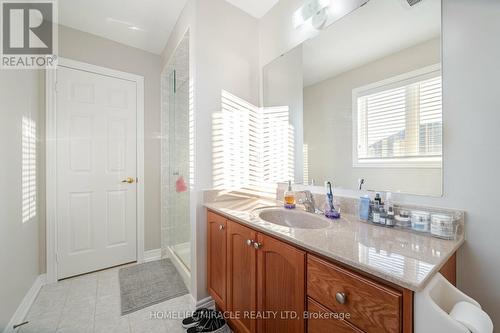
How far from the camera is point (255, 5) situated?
1809mm

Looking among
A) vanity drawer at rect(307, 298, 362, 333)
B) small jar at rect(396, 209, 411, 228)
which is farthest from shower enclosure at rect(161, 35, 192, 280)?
small jar at rect(396, 209, 411, 228)

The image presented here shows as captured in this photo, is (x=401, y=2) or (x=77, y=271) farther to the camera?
(x=77, y=271)

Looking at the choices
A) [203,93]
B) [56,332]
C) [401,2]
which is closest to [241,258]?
[203,93]

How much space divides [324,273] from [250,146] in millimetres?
1274

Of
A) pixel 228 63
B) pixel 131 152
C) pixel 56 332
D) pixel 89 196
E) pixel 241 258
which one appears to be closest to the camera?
pixel 241 258

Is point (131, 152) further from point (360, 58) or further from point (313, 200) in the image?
point (360, 58)

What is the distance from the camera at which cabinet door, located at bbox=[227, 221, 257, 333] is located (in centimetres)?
116

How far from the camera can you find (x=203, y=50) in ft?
5.34

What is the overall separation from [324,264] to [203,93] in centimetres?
142

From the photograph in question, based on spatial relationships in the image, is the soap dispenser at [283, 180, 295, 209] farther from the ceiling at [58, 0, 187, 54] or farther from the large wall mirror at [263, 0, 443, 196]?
the ceiling at [58, 0, 187, 54]

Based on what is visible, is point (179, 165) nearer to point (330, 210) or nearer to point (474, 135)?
point (330, 210)

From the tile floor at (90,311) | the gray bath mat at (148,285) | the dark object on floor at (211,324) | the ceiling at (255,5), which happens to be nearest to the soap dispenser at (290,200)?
the dark object on floor at (211,324)

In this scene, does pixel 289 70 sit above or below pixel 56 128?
above

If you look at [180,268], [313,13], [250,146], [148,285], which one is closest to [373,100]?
[313,13]
